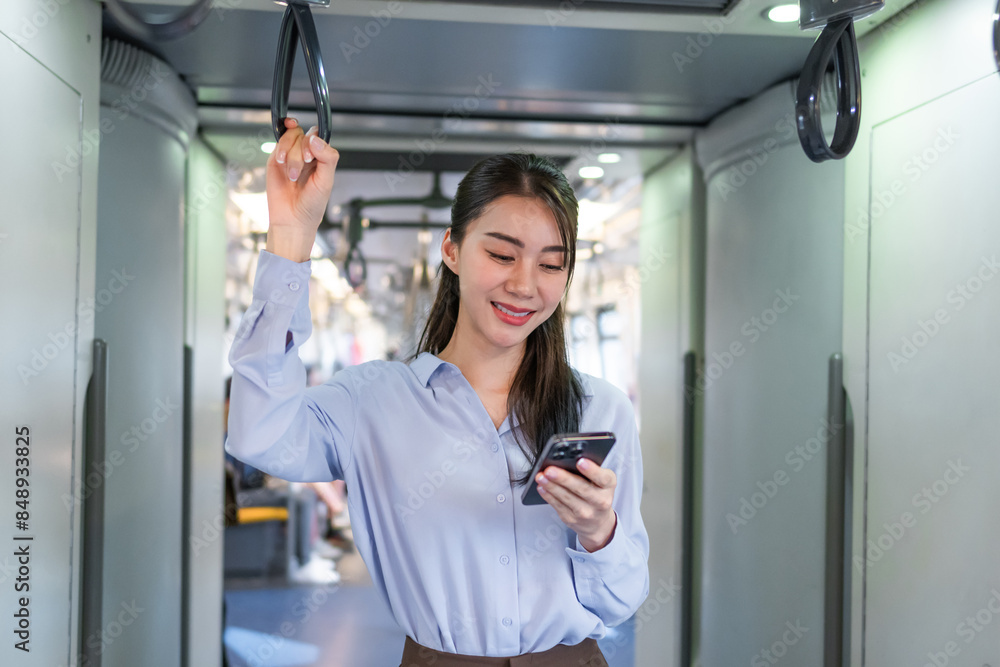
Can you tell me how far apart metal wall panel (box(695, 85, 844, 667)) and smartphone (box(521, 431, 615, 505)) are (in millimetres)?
1393

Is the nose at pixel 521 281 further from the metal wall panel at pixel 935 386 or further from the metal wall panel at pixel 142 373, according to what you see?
the metal wall panel at pixel 142 373

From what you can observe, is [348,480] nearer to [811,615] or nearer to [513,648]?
[513,648]

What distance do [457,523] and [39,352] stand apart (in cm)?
98

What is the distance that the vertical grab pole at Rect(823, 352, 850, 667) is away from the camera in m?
2.06

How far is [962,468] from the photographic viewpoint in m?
1.65

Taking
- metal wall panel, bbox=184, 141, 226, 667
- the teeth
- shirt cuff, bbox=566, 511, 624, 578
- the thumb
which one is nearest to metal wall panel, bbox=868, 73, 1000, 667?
shirt cuff, bbox=566, 511, 624, 578

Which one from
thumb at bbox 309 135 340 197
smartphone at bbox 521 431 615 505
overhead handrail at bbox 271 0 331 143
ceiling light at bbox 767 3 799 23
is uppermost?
ceiling light at bbox 767 3 799 23

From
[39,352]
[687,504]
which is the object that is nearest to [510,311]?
[39,352]

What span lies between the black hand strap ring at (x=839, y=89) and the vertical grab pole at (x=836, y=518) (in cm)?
123

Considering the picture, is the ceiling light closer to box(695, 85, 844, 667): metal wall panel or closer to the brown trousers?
box(695, 85, 844, 667): metal wall panel

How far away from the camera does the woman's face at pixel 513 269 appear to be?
1.18 meters

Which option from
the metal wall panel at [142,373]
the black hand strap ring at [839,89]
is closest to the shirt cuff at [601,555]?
the black hand strap ring at [839,89]

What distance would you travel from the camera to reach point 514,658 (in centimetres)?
117

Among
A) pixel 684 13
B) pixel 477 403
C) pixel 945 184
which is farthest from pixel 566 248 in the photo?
pixel 945 184
